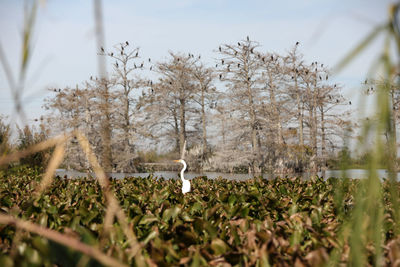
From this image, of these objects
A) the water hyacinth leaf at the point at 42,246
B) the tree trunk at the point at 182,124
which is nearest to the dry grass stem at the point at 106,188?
the water hyacinth leaf at the point at 42,246

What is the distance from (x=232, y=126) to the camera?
2814 cm

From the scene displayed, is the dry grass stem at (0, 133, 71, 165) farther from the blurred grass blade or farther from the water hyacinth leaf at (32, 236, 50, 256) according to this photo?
Result: the blurred grass blade

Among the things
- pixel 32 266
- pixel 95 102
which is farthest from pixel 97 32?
pixel 95 102

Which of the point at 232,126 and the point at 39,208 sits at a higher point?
the point at 232,126

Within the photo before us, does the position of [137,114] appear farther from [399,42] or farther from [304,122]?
[399,42]

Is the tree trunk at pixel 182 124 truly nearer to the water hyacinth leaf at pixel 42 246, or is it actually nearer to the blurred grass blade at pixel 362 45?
the water hyacinth leaf at pixel 42 246

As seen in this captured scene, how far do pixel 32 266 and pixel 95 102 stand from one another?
3156 cm

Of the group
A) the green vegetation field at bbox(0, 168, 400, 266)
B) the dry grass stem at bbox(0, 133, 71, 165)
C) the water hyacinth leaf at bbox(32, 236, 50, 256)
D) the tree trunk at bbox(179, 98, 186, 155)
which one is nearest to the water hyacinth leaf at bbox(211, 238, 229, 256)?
the green vegetation field at bbox(0, 168, 400, 266)

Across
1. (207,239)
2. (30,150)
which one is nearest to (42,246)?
→ (30,150)

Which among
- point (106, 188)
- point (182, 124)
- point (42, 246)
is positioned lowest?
point (42, 246)

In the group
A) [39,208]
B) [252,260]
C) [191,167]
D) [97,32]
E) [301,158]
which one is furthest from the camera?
[191,167]

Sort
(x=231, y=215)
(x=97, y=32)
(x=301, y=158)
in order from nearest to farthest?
(x=97, y=32), (x=231, y=215), (x=301, y=158)

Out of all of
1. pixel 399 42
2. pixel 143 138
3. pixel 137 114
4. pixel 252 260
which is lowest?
pixel 252 260

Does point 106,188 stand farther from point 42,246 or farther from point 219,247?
Answer: point 219,247
